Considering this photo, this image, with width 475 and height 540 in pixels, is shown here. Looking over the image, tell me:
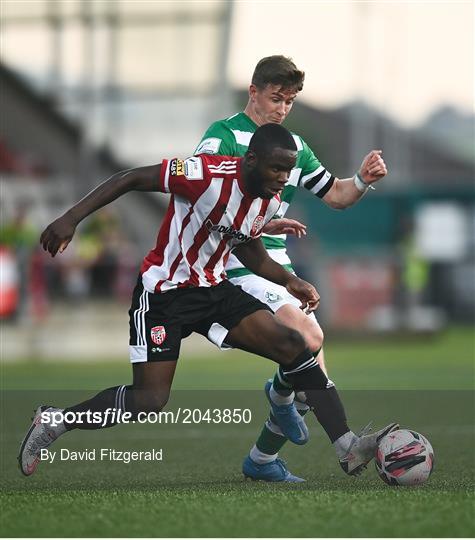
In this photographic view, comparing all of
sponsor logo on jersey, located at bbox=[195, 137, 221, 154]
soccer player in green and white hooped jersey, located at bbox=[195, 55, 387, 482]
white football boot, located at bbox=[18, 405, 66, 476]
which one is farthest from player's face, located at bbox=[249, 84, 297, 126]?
white football boot, located at bbox=[18, 405, 66, 476]

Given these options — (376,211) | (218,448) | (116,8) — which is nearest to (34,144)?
(116,8)

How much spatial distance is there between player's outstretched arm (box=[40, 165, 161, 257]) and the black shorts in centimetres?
59

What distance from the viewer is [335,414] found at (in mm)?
6773

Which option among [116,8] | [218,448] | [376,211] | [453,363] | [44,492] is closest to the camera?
[44,492]

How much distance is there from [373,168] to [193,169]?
1.08m

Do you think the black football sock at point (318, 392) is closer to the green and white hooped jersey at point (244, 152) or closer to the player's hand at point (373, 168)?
the green and white hooped jersey at point (244, 152)

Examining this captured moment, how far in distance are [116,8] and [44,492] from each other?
18.8 m

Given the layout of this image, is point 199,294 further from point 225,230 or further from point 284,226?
point 284,226

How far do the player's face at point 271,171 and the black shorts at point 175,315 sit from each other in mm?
630

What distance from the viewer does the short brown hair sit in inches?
281

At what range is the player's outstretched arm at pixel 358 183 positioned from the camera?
7090mm

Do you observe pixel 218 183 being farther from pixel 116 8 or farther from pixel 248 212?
pixel 116 8

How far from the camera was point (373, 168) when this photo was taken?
7074mm

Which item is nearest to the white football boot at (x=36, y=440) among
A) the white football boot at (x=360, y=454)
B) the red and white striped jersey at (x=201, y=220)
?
the red and white striped jersey at (x=201, y=220)
